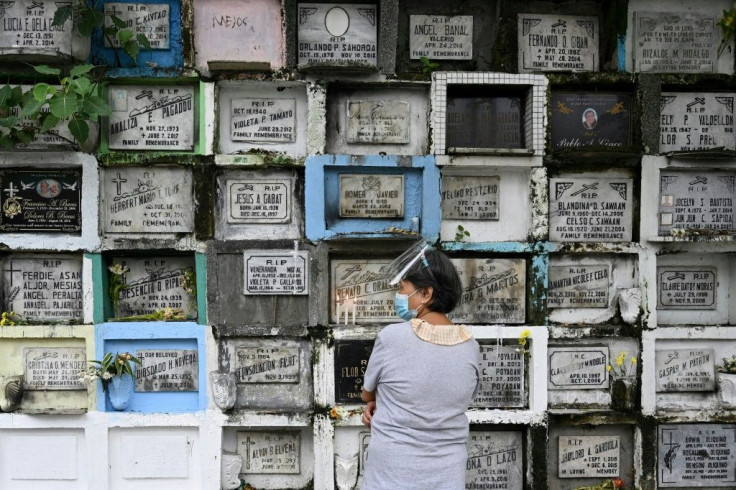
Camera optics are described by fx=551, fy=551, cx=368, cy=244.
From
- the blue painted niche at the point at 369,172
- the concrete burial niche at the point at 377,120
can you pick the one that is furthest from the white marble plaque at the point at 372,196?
the concrete burial niche at the point at 377,120

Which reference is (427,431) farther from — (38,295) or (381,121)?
A: (38,295)

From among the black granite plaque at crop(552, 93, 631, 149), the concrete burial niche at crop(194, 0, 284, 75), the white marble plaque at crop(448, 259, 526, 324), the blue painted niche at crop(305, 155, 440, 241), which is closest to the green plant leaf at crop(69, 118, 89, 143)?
the concrete burial niche at crop(194, 0, 284, 75)

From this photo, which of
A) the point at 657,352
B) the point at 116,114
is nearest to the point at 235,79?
the point at 116,114

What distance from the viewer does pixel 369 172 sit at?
3400mm

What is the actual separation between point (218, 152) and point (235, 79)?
0.45m

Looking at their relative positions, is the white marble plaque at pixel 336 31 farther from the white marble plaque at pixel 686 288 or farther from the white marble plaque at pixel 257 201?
the white marble plaque at pixel 686 288

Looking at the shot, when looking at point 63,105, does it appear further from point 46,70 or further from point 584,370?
point 584,370

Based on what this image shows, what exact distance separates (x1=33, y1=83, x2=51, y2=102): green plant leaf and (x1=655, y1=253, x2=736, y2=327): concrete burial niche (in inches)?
148

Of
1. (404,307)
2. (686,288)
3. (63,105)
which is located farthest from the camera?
(686,288)

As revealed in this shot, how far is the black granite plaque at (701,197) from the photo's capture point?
11.4ft

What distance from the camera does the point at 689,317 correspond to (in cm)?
354

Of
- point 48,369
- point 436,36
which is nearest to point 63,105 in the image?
point 48,369

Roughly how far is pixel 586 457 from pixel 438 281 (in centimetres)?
202

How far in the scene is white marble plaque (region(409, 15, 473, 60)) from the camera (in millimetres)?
3469
